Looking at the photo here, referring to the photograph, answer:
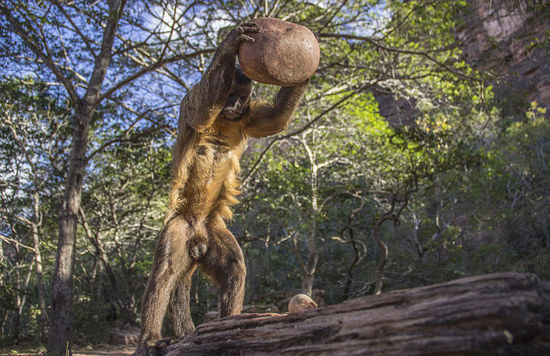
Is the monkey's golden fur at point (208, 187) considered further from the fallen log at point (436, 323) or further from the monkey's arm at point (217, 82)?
the fallen log at point (436, 323)

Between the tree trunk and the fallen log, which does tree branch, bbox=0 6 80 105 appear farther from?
the fallen log

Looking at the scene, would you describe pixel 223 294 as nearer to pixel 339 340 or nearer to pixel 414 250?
pixel 339 340

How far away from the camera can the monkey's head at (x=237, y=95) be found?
367 centimetres

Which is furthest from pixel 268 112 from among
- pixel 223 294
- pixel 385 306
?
pixel 385 306

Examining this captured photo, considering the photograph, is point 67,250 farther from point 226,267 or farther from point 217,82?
point 217,82

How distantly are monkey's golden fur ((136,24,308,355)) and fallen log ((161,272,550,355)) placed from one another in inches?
59.7

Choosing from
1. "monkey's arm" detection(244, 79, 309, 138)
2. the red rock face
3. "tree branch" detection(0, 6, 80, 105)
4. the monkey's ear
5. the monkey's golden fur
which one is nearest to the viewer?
the red rock face

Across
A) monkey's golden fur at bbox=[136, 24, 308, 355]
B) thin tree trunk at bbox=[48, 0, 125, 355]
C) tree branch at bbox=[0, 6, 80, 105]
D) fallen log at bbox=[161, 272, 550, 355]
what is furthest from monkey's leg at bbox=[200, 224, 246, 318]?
tree branch at bbox=[0, 6, 80, 105]

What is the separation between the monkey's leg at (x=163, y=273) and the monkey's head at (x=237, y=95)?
102 centimetres

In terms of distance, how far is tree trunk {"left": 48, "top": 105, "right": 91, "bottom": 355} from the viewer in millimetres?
6195

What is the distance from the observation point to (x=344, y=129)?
12406 mm

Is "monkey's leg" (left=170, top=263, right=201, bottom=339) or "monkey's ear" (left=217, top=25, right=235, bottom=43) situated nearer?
"monkey's leg" (left=170, top=263, right=201, bottom=339)

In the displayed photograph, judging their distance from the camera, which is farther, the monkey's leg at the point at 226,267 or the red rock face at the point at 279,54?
the monkey's leg at the point at 226,267

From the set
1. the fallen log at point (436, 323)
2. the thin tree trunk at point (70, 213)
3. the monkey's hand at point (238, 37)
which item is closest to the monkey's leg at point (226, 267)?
the fallen log at point (436, 323)
